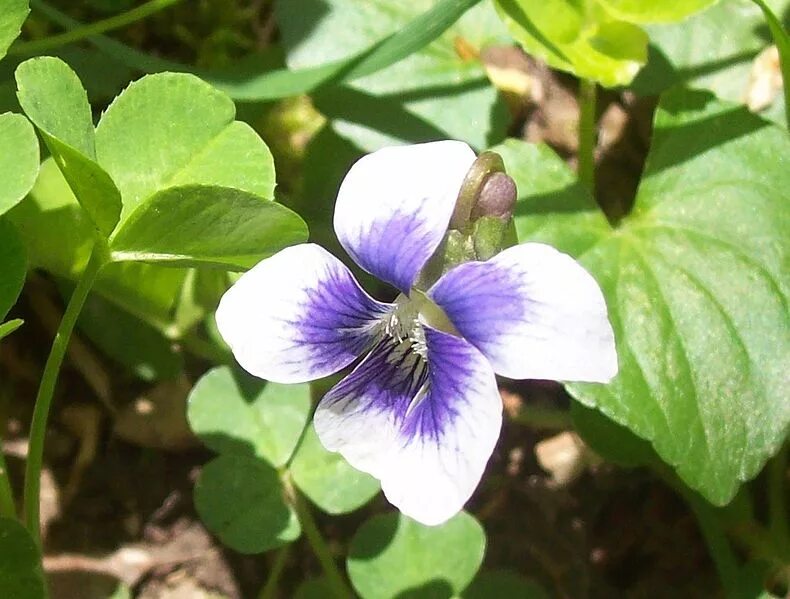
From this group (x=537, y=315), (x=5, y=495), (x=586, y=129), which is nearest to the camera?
(x=537, y=315)

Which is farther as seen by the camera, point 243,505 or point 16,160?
point 243,505

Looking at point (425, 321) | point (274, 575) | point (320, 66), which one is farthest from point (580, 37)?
point (274, 575)

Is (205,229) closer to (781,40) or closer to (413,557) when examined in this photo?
(413,557)

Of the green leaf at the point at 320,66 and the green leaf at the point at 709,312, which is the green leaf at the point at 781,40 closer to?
the green leaf at the point at 709,312

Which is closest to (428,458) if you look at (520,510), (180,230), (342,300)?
(342,300)

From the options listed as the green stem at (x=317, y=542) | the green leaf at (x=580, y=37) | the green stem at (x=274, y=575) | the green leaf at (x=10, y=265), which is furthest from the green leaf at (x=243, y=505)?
the green leaf at (x=580, y=37)

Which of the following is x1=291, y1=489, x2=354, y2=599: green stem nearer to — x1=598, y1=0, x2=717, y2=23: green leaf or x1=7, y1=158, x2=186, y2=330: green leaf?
x1=7, y1=158, x2=186, y2=330: green leaf
